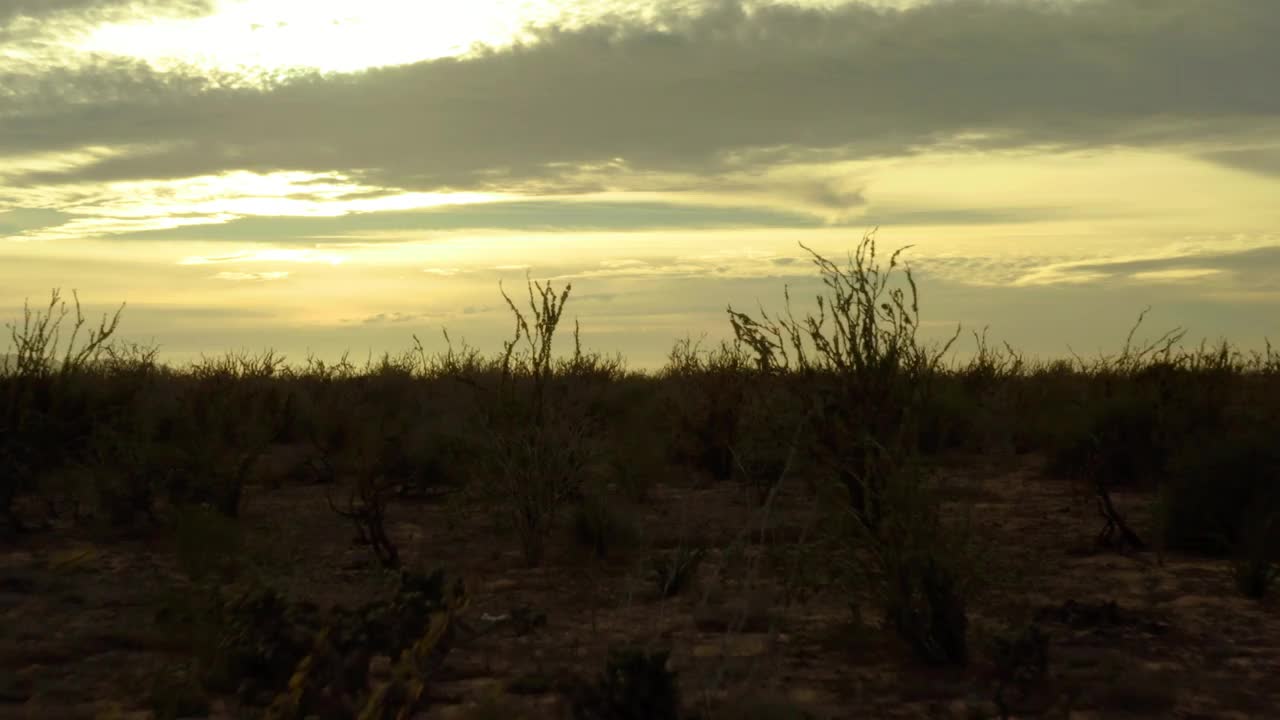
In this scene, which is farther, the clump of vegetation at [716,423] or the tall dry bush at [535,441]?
the clump of vegetation at [716,423]

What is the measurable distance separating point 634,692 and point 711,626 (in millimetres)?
2378

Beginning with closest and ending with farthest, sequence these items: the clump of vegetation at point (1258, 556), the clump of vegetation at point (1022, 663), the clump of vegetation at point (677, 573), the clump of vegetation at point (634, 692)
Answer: the clump of vegetation at point (634, 692) < the clump of vegetation at point (1022, 663) < the clump of vegetation at point (1258, 556) < the clump of vegetation at point (677, 573)

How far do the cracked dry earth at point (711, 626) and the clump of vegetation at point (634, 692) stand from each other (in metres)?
0.19

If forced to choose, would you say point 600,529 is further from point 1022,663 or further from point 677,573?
point 1022,663

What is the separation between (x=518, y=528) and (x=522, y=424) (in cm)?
85

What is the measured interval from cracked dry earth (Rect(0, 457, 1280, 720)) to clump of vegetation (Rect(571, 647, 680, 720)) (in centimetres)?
19

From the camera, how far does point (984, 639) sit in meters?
6.38

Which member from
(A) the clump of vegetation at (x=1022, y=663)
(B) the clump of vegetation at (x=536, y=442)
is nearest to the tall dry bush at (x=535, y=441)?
(B) the clump of vegetation at (x=536, y=442)

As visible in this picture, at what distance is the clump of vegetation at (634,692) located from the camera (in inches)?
180

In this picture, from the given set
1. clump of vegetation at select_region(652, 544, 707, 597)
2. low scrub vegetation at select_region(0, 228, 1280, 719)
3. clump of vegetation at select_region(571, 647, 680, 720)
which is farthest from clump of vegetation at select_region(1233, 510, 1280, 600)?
clump of vegetation at select_region(571, 647, 680, 720)

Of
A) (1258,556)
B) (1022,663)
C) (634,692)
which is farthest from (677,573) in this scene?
(1258,556)

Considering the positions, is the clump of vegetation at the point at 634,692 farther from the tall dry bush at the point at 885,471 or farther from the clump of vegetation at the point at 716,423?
the clump of vegetation at the point at 716,423

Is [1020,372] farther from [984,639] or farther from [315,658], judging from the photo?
[315,658]

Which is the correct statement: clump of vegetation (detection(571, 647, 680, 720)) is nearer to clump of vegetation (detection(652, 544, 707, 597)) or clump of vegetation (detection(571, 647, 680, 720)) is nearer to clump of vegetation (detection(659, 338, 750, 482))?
clump of vegetation (detection(652, 544, 707, 597))
